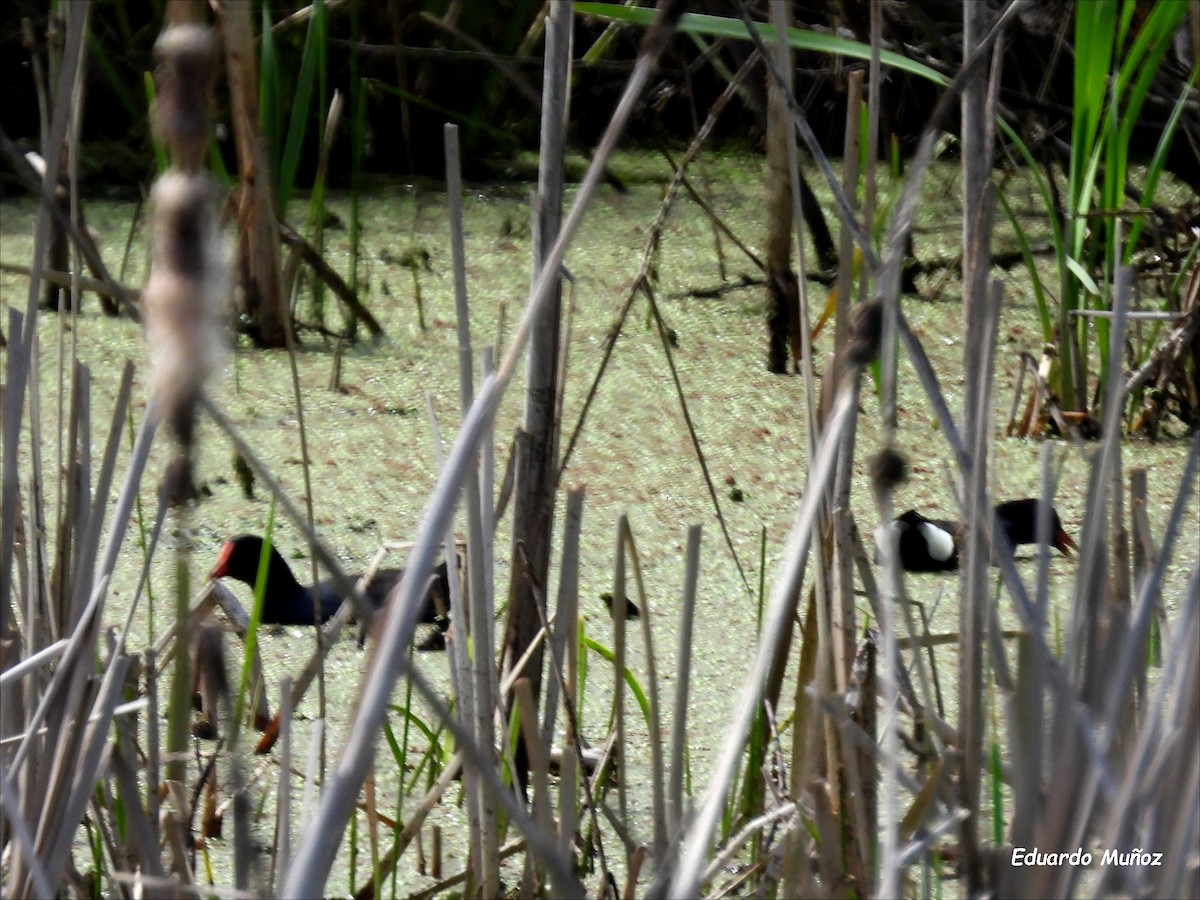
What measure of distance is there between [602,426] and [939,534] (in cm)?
47

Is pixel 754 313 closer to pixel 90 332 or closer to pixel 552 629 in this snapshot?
pixel 90 332

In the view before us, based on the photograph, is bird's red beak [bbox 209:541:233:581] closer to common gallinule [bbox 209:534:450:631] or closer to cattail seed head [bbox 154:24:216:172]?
common gallinule [bbox 209:534:450:631]

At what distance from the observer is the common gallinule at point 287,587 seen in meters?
1.43

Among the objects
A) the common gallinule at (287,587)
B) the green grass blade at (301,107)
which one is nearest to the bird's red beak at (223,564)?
the common gallinule at (287,587)

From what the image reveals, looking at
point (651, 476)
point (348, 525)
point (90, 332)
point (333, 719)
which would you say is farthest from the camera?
point (90, 332)

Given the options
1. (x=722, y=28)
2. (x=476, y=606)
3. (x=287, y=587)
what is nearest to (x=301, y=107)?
(x=287, y=587)

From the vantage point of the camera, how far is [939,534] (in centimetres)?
162

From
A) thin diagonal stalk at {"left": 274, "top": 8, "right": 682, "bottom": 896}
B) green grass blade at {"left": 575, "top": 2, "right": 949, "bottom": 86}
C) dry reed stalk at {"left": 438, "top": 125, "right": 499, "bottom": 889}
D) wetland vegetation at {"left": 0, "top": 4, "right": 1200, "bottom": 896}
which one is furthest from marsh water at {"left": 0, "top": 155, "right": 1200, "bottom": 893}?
thin diagonal stalk at {"left": 274, "top": 8, "right": 682, "bottom": 896}

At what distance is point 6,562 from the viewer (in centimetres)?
81

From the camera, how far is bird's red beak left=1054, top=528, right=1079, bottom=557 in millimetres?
1682

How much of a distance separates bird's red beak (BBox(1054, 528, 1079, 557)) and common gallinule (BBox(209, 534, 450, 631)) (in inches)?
25.9

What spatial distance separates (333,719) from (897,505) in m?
0.78

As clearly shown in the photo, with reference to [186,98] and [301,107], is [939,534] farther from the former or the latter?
[186,98]

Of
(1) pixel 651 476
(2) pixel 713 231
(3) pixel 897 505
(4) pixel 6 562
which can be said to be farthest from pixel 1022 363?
(4) pixel 6 562
